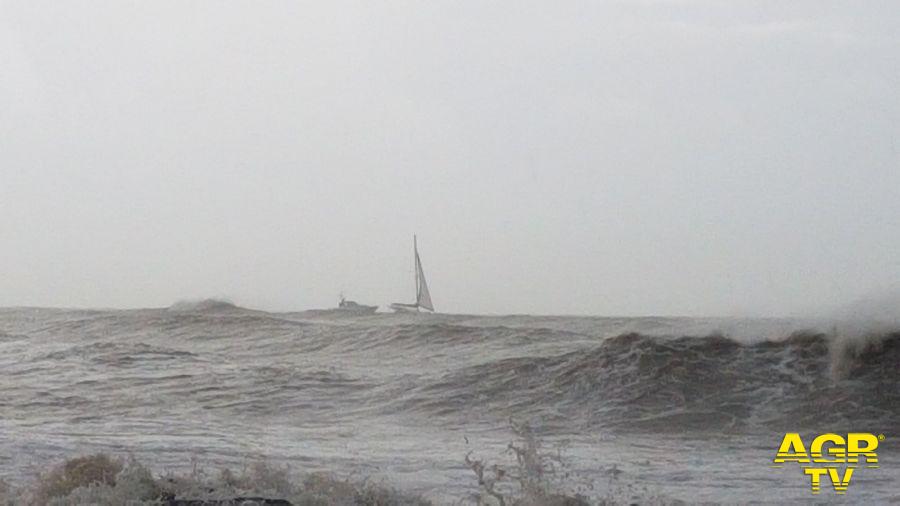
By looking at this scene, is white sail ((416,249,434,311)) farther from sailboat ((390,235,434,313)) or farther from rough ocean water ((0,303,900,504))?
rough ocean water ((0,303,900,504))

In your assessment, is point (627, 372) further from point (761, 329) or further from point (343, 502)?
point (343, 502)

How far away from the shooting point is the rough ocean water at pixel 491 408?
8305mm

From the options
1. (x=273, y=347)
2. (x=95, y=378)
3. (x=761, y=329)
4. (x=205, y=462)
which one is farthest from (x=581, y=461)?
(x=273, y=347)

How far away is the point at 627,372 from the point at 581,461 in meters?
4.60

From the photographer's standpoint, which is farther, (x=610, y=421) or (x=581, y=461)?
(x=610, y=421)

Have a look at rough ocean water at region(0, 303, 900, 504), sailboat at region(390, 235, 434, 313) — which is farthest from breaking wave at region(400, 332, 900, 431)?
sailboat at region(390, 235, 434, 313)

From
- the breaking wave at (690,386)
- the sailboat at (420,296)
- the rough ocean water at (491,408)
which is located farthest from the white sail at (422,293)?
the breaking wave at (690,386)

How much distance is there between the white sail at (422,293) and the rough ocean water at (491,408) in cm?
2166

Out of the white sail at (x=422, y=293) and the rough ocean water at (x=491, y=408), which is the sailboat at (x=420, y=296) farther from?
the rough ocean water at (x=491, y=408)

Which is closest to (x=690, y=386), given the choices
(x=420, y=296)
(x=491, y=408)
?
(x=491, y=408)

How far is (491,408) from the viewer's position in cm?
1256

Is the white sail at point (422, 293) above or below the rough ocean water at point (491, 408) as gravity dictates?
above

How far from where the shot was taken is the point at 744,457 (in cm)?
902

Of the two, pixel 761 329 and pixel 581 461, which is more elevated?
pixel 761 329
